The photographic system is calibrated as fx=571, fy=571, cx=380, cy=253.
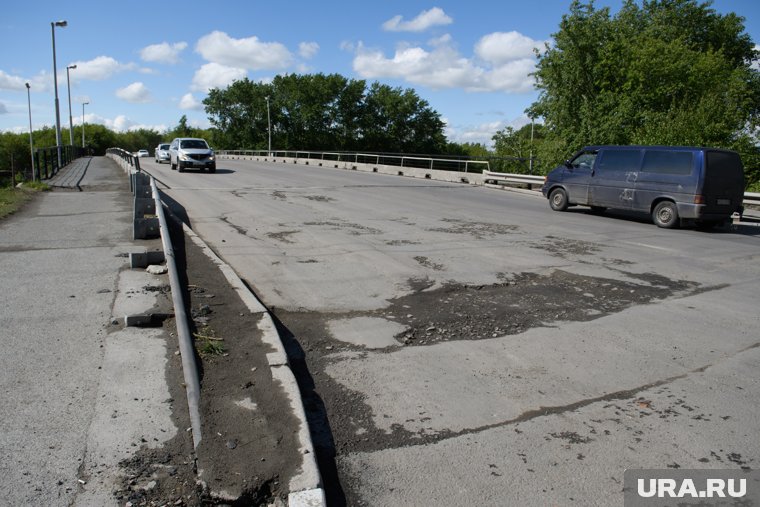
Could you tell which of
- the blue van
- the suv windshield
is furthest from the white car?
the blue van

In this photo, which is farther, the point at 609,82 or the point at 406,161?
the point at 406,161

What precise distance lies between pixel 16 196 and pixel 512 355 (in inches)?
577

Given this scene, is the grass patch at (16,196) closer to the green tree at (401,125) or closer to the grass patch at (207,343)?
the grass patch at (207,343)

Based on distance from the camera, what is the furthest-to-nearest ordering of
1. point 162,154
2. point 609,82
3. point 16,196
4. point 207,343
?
point 162,154
point 609,82
point 16,196
point 207,343

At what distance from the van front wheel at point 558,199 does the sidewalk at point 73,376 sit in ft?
40.6

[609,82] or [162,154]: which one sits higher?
[609,82]

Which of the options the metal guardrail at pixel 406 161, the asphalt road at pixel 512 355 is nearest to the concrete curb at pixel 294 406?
Result: the asphalt road at pixel 512 355

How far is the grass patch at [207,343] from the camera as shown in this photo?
15.0ft

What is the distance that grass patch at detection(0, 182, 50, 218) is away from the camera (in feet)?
41.2

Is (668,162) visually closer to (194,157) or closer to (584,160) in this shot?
(584,160)

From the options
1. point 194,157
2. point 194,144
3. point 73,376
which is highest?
point 194,144

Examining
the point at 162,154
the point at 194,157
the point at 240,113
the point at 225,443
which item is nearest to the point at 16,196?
the point at 225,443

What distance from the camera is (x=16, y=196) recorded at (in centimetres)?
1481

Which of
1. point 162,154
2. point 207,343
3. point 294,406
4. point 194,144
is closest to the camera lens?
point 294,406
